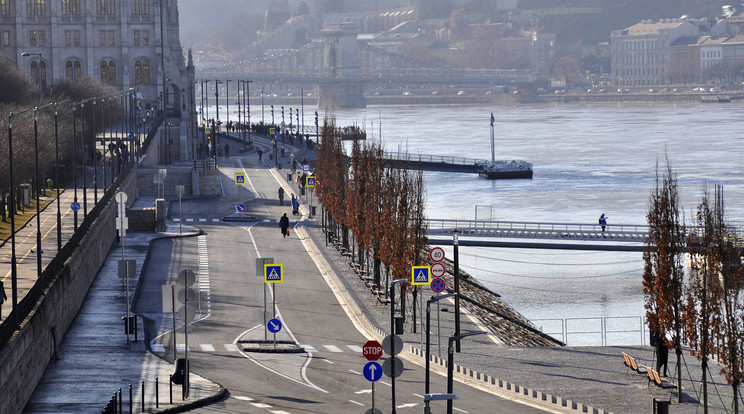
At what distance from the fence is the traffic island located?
1411cm

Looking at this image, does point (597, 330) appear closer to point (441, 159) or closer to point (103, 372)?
point (103, 372)

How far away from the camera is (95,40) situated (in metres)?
117

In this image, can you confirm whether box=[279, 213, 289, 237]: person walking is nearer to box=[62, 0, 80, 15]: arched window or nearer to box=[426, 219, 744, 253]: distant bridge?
box=[426, 219, 744, 253]: distant bridge

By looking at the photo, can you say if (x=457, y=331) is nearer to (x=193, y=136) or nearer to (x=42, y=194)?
(x=42, y=194)

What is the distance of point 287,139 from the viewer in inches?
5236

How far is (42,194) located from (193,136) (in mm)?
52962

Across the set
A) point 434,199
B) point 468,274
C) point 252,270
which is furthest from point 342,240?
point 434,199

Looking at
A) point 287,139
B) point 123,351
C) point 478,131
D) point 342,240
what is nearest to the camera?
point 123,351

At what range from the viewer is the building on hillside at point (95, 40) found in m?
116

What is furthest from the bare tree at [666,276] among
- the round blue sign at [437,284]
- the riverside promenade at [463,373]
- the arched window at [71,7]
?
the arched window at [71,7]

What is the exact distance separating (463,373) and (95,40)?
301 feet

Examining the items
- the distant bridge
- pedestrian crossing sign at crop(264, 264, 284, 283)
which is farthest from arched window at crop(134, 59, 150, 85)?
pedestrian crossing sign at crop(264, 264, 284, 283)

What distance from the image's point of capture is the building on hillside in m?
116

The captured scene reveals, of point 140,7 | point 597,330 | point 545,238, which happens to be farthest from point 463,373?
point 140,7
